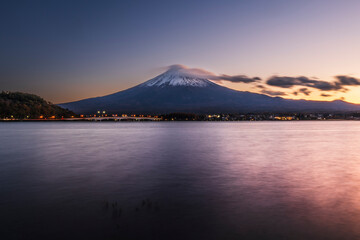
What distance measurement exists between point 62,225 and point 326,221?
19.9ft

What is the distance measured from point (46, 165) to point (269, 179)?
38.7 feet

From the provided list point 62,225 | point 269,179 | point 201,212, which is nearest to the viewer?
point 62,225

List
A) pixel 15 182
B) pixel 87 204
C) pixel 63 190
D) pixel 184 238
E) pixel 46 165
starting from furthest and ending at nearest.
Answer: pixel 46 165, pixel 15 182, pixel 63 190, pixel 87 204, pixel 184 238

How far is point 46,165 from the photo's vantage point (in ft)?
57.1

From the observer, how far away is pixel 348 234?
662 centimetres

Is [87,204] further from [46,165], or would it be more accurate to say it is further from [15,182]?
[46,165]

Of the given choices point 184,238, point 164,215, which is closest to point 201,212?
point 164,215

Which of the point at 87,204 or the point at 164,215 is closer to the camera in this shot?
the point at 164,215

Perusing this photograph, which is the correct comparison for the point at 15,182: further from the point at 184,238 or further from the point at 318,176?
the point at 318,176

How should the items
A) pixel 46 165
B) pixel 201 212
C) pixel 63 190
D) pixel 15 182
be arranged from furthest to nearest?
1. pixel 46 165
2. pixel 15 182
3. pixel 63 190
4. pixel 201 212

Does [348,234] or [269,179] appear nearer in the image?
[348,234]

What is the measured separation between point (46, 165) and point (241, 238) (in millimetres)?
13950

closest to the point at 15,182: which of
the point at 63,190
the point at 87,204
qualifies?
the point at 63,190

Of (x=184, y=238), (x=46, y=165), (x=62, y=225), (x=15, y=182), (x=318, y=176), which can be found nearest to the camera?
(x=184, y=238)
